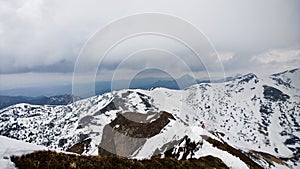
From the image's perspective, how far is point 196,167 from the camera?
24.4m

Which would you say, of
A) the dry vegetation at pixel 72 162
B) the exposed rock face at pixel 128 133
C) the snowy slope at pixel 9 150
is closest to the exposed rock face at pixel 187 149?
the dry vegetation at pixel 72 162

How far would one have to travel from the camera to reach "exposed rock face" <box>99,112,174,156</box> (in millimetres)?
142750

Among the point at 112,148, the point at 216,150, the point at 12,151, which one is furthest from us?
the point at 112,148

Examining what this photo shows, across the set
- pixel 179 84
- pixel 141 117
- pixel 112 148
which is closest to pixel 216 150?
pixel 179 84

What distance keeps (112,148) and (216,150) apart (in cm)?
12891

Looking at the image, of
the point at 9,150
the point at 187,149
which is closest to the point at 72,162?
the point at 9,150

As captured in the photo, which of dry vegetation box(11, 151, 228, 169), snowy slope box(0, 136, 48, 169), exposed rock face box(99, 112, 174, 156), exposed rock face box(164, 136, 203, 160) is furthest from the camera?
exposed rock face box(99, 112, 174, 156)

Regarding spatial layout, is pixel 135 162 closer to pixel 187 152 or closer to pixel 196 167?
pixel 196 167

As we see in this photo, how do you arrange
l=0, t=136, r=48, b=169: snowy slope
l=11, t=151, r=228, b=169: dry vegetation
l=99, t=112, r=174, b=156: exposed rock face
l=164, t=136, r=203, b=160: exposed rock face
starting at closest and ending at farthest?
l=0, t=136, r=48, b=169: snowy slope < l=11, t=151, r=228, b=169: dry vegetation < l=164, t=136, r=203, b=160: exposed rock face < l=99, t=112, r=174, b=156: exposed rock face

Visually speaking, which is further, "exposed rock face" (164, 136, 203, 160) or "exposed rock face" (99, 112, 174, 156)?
"exposed rock face" (99, 112, 174, 156)

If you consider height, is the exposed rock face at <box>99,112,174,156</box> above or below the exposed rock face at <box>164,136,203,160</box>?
below

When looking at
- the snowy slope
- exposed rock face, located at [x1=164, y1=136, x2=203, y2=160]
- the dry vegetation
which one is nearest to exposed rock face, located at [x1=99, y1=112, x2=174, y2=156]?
exposed rock face, located at [x1=164, y1=136, x2=203, y2=160]

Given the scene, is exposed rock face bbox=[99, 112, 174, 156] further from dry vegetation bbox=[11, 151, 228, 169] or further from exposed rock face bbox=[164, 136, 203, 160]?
dry vegetation bbox=[11, 151, 228, 169]

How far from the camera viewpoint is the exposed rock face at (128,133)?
468 ft
